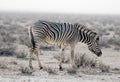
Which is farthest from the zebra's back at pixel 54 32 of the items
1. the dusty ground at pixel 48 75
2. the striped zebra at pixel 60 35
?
the dusty ground at pixel 48 75

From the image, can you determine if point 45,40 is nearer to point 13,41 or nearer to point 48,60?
point 48,60

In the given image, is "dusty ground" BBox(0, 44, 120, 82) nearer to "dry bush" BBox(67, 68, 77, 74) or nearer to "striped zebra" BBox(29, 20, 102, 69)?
"dry bush" BBox(67, 68, 77, 74)

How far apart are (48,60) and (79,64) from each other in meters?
2.64

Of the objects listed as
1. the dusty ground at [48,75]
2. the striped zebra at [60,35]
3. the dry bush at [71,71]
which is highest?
the striped zebra at [60,35]

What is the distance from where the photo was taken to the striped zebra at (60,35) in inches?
621

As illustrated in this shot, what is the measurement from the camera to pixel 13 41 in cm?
2611

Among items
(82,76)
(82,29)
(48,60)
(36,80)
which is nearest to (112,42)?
(48,60)

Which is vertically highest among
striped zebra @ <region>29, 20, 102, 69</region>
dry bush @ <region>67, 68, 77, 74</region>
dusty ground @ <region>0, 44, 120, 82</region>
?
striped zebra @ <region>29, 20, 102, 69</region>

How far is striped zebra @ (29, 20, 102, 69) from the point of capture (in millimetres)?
15781

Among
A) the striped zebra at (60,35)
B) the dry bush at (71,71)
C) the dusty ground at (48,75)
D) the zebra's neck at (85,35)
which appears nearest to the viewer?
the dusty ground at (48,75)

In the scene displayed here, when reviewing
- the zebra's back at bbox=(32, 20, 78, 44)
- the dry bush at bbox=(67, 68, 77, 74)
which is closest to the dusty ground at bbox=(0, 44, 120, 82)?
the dry bush at bbox=(67, 68, 77, 74)

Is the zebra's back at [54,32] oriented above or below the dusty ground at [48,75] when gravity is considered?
above

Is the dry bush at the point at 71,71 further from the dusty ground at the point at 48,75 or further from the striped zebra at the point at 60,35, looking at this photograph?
the striped zebra at the point at 60,35

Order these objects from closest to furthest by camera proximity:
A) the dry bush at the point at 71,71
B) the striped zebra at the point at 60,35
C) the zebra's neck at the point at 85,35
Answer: the dry bush at the point at 71,71 → the striped zebra at the point at 60,35 → the zebra's neck at the point at 85,35
